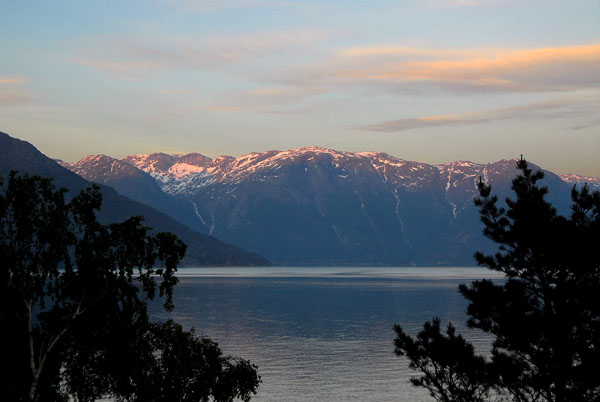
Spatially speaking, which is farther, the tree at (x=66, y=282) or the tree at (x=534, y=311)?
the tree at (x=534, y=311)

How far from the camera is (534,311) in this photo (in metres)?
44.4

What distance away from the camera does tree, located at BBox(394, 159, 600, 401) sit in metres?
42.2

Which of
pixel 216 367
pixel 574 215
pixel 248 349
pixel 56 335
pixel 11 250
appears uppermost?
pixel 574 215

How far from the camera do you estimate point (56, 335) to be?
39.0 metres

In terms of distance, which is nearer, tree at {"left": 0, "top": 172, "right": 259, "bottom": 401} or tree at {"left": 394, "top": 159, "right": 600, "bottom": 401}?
tree at {"left": 0, "top": 172, "right": 259, "bottom": 401}

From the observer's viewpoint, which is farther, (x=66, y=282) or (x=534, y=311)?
(x=534, y=311)

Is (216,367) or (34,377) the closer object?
(34,377)

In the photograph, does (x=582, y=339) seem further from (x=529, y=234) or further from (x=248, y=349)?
(x=248, y=349)

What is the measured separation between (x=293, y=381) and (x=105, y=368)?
78.8 metres

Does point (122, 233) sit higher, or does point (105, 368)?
point (122, 233)

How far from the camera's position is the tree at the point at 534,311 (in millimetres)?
42188

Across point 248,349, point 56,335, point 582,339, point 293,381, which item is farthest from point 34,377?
point 248,349

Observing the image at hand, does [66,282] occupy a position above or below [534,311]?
above

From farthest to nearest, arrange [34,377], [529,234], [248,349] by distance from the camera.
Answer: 1. [248,349]
2. [529,234]
3. [34,377]
